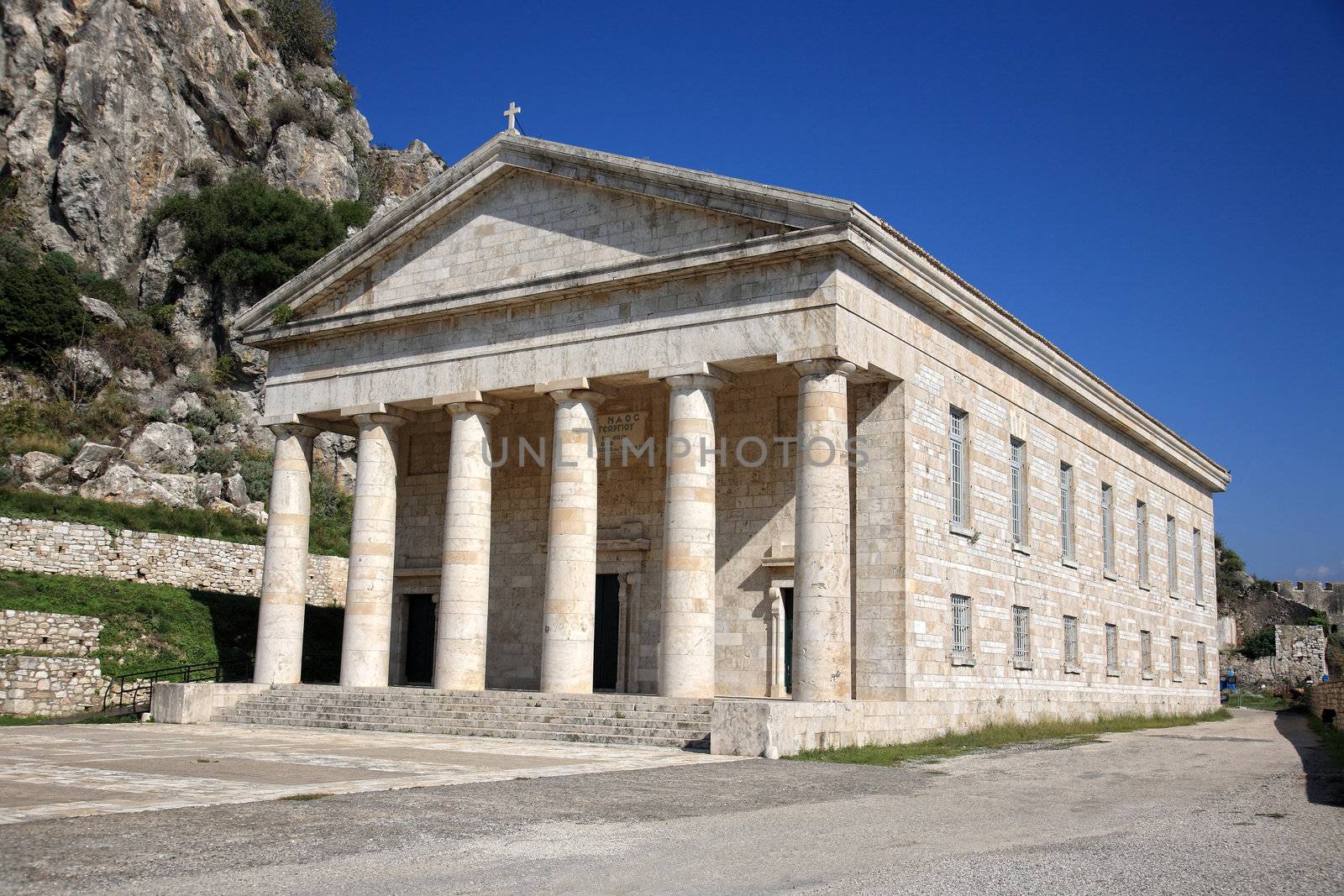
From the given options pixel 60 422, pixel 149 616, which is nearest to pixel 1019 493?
pixel 149 616

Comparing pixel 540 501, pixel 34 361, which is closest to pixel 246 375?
pixel 34 361

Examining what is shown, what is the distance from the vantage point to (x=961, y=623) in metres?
24.7

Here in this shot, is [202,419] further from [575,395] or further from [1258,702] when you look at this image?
[1258,702]

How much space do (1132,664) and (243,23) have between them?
188ft

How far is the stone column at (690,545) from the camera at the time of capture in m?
21.6

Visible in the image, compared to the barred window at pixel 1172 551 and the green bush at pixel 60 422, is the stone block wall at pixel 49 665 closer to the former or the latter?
the green bush at pixel 60 422

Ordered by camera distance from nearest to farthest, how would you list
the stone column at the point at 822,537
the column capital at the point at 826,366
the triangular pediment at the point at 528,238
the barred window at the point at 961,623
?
the stone column at the point at 822,537, the column capital at the point at 826,366, the triangular pediment at the point at 528,238, the barred window at the point at 961,623

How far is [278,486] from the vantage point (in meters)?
28.3

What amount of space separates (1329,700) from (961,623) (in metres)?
12.6

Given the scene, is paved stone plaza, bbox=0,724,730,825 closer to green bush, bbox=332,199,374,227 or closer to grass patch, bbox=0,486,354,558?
grass patch, bbox=0,486,354,558

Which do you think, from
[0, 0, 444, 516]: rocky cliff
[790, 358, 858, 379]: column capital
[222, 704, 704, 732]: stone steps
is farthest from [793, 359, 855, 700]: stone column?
[0, 0, 444, 516]: rocky cliff

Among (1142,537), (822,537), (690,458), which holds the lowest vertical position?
(822,537)

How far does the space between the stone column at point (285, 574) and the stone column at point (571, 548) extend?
23.9ft

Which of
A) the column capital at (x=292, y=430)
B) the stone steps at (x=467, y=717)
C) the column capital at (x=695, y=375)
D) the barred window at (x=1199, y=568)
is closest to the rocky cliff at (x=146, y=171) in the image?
the column capital at (x=292, y=430)
